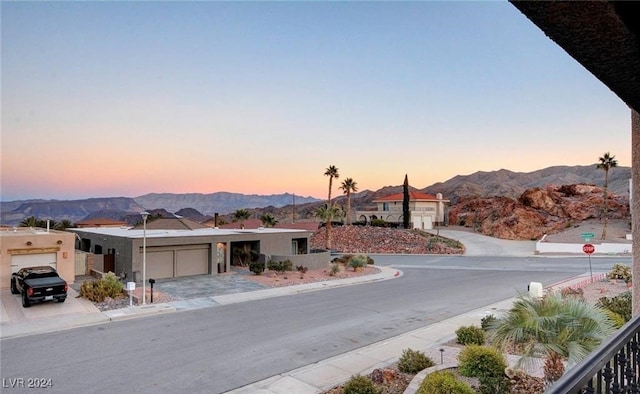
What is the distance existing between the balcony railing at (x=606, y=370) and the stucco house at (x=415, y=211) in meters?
63.1

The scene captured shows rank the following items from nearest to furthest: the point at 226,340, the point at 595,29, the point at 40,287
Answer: the point at 595,29 < the point at 226,340 < the point at 40,287

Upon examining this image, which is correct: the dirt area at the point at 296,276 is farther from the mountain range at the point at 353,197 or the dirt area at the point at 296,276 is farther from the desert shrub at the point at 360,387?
the mountain range at the point at 353,197

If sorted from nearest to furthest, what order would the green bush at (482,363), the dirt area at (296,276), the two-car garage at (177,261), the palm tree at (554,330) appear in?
1. the palm tree at (554,330)
2. the green bush at (482,363)
3. the dirt area at (296,276)
4. the two-car garage at (177,261)

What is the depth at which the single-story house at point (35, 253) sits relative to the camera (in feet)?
72.2

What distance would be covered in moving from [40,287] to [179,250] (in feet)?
31.4

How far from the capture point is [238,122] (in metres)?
31.5

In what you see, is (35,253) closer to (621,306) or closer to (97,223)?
(97,223)

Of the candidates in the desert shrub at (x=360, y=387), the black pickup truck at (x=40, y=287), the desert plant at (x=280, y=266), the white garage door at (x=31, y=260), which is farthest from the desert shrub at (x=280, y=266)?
the desert shrub at (x=360, y=387)

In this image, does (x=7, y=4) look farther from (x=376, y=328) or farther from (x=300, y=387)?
(x=376, y=328)

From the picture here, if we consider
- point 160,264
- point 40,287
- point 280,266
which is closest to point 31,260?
point 40,287

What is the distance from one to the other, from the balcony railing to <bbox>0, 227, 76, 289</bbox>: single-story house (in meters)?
27.0

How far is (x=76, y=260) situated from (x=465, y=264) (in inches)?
1239

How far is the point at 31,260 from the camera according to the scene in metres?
23.0

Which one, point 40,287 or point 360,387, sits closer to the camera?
point 360,387
